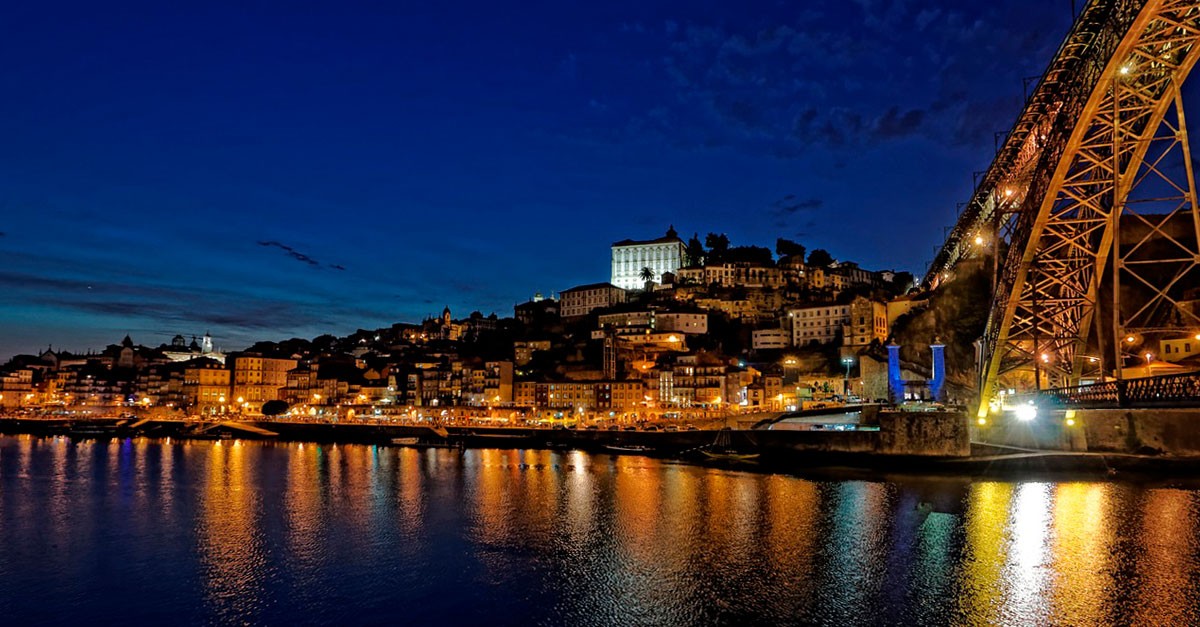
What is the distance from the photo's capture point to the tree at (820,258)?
112438 mm

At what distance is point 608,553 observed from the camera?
20.2 m

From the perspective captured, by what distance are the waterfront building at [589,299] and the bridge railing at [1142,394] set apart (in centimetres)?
8644

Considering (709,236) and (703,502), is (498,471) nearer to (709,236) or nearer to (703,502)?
(703,502)

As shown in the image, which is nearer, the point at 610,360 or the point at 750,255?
the point at 610,360

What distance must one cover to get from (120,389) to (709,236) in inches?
3823

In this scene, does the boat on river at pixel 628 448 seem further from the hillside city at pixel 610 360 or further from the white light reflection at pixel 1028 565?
the white light reflection at pixel 1028 565

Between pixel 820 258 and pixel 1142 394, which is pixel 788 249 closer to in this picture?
pixel 820 258

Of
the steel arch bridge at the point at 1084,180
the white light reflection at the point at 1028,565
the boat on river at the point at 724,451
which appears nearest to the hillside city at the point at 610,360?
the boat on river at the point at 724,451

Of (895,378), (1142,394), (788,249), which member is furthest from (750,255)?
(1142,394)

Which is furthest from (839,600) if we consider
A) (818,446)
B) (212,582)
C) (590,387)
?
(590,387)

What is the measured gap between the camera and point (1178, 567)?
17.3 metres

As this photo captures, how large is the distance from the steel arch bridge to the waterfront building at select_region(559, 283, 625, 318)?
7709 cm

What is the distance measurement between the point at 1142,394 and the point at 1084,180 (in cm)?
748

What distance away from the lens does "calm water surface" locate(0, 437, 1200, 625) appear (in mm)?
15383
